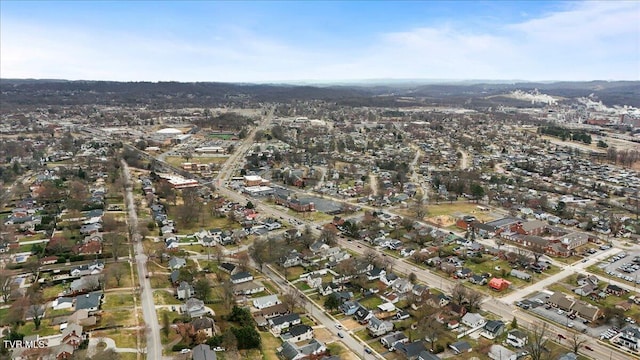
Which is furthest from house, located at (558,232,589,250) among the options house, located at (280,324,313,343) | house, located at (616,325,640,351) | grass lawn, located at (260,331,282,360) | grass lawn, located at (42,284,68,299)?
grass lawn, located at (42,284,68,299)

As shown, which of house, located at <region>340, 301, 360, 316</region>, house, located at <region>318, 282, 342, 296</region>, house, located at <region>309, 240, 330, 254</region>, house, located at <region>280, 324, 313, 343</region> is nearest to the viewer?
house, located at <region>280, 324, 313, 343</region>

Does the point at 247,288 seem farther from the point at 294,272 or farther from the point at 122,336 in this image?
the point at 122,336

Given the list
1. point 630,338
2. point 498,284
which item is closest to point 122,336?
point 498,284

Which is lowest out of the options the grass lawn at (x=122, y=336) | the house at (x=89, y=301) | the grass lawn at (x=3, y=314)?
the grass lawn at (x=122, y=336)

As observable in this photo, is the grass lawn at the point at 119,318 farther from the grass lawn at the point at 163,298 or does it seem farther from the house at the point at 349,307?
the house at the point at 349,307

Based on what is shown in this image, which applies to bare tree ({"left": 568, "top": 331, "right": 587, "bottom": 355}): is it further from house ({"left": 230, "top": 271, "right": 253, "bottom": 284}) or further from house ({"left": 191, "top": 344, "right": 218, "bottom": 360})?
house ({"left": 230, "top": 271, "right": 253, "bottom": 284})

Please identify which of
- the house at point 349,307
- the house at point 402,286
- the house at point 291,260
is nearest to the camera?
the house at point 349,307

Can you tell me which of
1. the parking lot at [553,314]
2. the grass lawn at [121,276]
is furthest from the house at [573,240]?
the grass lawn at [121,276]
